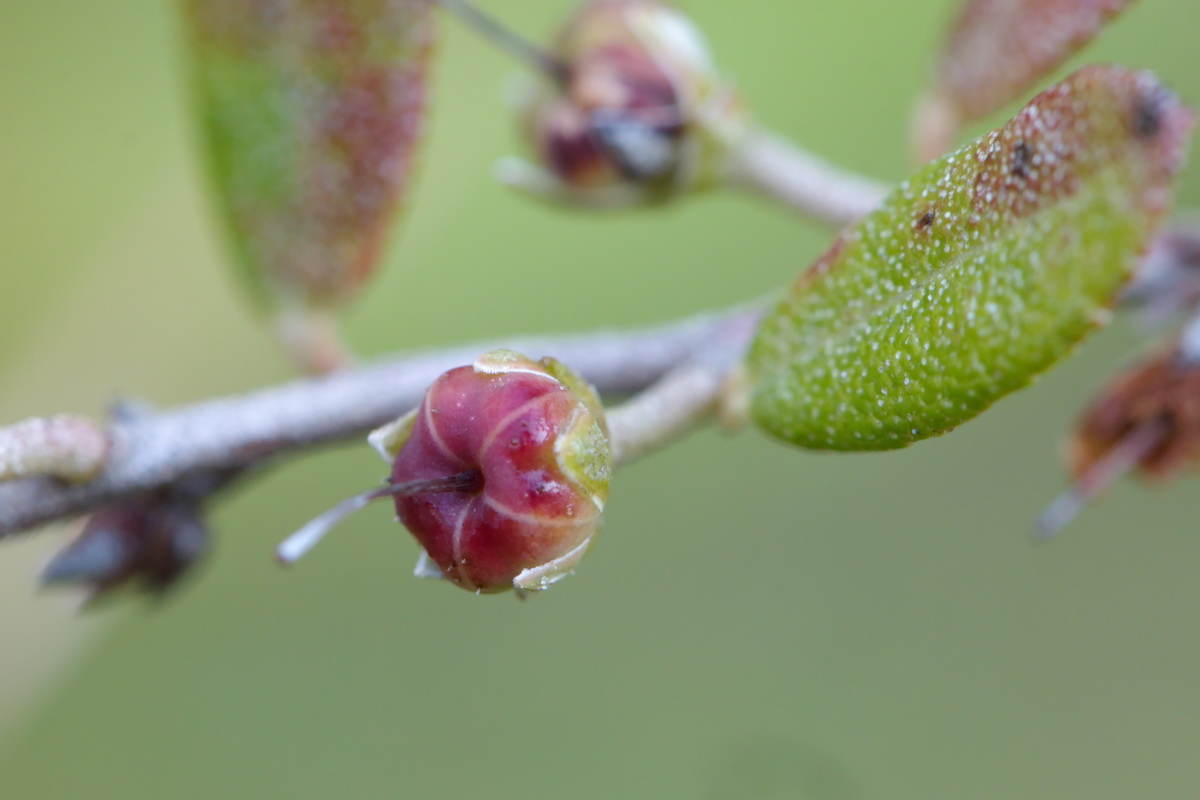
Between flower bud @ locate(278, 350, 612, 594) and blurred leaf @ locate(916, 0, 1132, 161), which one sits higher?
blurred leaf @ locate(916, 0, 1132, 161)

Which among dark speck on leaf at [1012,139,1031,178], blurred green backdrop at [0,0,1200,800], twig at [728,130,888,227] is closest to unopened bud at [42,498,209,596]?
twig at [728,130,888,227]

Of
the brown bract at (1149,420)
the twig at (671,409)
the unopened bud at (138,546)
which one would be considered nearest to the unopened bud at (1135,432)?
the brown bract at (1149,420)

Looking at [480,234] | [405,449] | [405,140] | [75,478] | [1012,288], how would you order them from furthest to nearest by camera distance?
[480,234] < [405,140] < [75,478] < [405,449] < [1012,288]

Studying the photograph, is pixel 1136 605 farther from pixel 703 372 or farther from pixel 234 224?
pixel 234 224

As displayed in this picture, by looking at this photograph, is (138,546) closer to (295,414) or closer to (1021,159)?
(295,414)

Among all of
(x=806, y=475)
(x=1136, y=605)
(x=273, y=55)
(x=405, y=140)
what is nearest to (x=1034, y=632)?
(x=1136, y=605)

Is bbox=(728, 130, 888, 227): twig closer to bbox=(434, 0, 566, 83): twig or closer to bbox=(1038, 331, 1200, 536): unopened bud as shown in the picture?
bbox=(434, 0, 566, 83): twig
